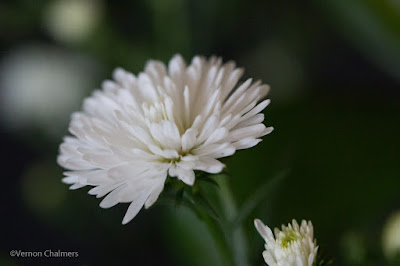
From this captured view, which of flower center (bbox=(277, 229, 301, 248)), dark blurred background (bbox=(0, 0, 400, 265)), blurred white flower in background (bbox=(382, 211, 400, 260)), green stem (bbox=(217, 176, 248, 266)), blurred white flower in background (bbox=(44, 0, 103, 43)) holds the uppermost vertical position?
blurred white flower in background (bbox=(44, 0, 103, 43))

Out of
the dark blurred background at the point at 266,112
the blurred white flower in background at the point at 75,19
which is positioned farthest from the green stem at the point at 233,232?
the blurred white flower in background at the point at 75,19

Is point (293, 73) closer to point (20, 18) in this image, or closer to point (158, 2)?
point (158, 2)

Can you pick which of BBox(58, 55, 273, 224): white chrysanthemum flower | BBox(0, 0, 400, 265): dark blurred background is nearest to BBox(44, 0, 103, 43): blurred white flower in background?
BBox(0, 0, 400, 265): dark blurred background

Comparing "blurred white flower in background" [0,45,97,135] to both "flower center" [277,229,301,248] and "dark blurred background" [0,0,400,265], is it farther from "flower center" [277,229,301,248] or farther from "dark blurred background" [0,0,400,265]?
"flower center" [277,229,301,248]

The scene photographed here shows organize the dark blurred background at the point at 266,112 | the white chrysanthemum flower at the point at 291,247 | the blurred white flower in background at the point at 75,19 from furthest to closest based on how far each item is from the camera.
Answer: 1. the blurred white flower in background at the point at 75,19
2. the dark blurred background at the point at 266,112
3. the white chrysanthemum flower at the point at 291,247

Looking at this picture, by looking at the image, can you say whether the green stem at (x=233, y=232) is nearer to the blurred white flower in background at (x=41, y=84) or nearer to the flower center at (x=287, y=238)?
the flower center at (x=287, y=238)

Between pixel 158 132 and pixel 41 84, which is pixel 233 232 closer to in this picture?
pixel 158 132
